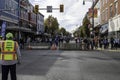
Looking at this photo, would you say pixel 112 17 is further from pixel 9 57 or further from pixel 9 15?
pixel 9 57

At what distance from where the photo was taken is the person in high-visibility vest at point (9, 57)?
11070 millimetres

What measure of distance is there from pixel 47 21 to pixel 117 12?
93.7 meters

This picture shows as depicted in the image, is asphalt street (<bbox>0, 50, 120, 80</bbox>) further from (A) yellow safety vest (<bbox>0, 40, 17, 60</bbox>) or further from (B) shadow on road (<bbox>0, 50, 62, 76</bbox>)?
(A) yellow safety vest (<bbox>0, 40, 17, 60</bbox>)

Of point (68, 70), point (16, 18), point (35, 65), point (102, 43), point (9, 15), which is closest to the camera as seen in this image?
point (68, 70)

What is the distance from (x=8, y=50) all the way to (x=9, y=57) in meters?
0.23

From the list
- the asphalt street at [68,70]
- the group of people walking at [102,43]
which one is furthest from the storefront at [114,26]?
the asphalt street at [68,70]

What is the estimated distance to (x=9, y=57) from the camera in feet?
36.6

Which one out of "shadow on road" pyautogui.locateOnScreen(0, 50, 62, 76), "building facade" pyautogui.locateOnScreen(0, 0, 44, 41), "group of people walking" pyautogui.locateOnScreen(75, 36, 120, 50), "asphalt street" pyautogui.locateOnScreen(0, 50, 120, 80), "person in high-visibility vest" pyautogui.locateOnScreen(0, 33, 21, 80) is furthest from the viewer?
"building facade" pyautogui.locateOnScreen(0, 0, 44, 41)

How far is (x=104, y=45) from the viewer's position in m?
50.9

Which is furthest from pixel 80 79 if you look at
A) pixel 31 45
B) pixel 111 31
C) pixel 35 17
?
pixel 35 17

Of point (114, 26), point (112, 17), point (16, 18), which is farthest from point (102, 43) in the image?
point (16, 18)

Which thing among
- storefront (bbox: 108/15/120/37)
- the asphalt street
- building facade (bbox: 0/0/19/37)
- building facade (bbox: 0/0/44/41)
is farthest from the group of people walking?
the asphalt street

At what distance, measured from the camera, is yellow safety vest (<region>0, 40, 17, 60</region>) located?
36.5 ft

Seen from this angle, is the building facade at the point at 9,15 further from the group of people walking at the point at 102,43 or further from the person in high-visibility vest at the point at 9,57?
the person in high-visibility vest at the point at 9,57
